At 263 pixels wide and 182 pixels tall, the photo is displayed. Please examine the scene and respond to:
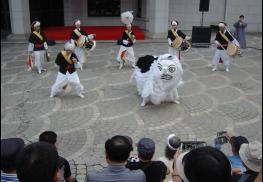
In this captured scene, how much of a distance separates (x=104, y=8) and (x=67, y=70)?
1350 cm

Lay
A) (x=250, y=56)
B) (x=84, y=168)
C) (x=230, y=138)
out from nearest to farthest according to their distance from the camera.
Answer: (x=230, y=138) < (x=84, y=168) < (x=250, y=56)

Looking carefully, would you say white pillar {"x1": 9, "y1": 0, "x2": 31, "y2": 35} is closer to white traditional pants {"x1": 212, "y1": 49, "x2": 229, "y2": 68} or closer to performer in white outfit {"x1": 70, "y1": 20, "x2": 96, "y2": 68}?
performer in white outfit {"x1": 70, "y1": 20, "x2": 96, "y2": 68}

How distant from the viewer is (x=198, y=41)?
663 inches

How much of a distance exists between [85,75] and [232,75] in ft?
16.0

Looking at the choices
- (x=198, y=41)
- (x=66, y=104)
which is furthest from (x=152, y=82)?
(x=198, y=41)

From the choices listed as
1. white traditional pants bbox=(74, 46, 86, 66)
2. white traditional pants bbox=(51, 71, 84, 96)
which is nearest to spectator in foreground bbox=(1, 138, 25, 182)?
white traditional pants bbox=(51, 71, 84, 96)

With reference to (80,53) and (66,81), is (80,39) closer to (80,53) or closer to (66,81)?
(80,53)

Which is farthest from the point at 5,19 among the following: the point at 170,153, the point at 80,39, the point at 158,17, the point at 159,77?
the point at 170,153

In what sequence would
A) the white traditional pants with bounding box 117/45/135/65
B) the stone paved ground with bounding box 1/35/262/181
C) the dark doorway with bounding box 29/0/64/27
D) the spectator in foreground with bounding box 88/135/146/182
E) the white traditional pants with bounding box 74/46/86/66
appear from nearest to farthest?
the spectator in foreground with bounding box 88/135/146/182, the stone paved ground with bounding box 1/35/262/181, the white traditional pants with bounding box 117/45/135/65, the white traditional pants with bounding box 74/46/86/66, the dark doorway with bounding box 29/0/64/27

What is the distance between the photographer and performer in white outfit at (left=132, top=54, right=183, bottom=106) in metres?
7.80

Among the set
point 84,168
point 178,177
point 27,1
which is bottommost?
point 84,168

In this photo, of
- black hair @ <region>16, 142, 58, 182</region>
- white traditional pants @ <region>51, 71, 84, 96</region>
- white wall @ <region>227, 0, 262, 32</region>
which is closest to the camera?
black hair @ <region>16, 142, 58, 182</region>

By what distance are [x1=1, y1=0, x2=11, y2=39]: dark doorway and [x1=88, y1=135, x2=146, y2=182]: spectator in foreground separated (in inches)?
687

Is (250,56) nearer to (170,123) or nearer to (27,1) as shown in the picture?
(170,123)
